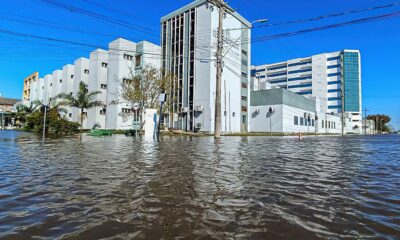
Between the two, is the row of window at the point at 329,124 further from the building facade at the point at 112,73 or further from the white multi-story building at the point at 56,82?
the white multi-story building at the point at 56,82

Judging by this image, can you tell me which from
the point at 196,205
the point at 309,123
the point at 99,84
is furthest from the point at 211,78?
the point at 196,205

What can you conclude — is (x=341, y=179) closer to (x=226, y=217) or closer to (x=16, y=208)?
(x=226, y=217)

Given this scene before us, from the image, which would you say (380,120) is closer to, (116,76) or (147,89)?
(116,76)

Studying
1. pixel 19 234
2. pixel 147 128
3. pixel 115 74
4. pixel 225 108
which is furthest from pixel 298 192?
pixel 115 74

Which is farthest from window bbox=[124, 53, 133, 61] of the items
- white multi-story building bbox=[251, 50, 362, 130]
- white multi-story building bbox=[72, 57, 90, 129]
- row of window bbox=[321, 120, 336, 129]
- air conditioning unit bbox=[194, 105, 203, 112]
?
white multi-story building bbox=[251, 50, 362, 130]

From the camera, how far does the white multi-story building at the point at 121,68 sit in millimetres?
46594

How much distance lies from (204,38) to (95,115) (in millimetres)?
23313

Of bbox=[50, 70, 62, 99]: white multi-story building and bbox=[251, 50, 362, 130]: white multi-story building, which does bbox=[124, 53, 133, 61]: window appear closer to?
bbox=[50, 70, 62, 99]: white multi-story building

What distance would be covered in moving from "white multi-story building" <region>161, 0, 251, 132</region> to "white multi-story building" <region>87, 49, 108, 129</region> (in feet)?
36.4

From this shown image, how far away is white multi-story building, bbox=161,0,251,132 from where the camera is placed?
4341 cm

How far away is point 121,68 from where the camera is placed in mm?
47188

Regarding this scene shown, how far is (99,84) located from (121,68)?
6.07 meters

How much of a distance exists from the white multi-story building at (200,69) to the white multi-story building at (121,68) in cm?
384

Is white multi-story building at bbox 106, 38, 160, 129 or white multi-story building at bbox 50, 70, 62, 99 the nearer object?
white multi-story building at bbox 106, 38, 160, 129
